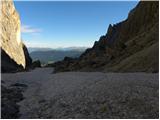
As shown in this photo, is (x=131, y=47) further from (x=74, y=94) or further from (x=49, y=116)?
(x=49, y=116)

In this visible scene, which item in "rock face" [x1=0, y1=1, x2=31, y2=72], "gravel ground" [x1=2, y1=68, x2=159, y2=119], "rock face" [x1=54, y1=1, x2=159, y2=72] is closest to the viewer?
"gravel ground" [x1=2, y1=68, x2=159, y2=119]

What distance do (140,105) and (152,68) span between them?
1157 inches

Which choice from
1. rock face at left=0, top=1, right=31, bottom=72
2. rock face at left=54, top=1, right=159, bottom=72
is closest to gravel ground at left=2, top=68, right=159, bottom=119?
rock face at left=54, top=1, right=159, bottom=72

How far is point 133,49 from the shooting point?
80.6 metres

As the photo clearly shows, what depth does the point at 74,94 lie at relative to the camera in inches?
1207

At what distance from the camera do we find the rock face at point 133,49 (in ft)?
198

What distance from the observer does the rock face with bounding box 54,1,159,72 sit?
60250 mm

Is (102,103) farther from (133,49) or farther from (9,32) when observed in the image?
(9,32)

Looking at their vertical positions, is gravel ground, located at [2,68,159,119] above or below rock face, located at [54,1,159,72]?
below

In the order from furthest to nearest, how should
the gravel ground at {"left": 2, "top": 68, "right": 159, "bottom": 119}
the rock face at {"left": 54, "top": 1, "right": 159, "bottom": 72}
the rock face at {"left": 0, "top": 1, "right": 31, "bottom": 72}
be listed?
1. the rock face at {"left": 0, "top": 1, "right": 31, "bottom": 72}
2. the rock face at {"left": 54, "top": 1, "right": 159, "bottom": 72}
3. the gravel ground at {"left": 2, "top": 68, "right": 159, "bottom": 119}

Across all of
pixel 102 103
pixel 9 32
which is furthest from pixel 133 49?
pixel 9 32

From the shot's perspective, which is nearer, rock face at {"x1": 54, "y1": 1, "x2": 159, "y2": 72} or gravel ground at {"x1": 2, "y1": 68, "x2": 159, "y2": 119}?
gravel ground at {"x1": 2, "y1": 68, "x2": 159, "y2": 119}

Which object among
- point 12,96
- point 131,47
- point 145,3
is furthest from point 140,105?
point 145,3

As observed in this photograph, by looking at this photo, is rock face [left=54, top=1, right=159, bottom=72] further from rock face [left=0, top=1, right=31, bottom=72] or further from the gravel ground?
rock face [left=0, top=1, right=31, bottom=72]
